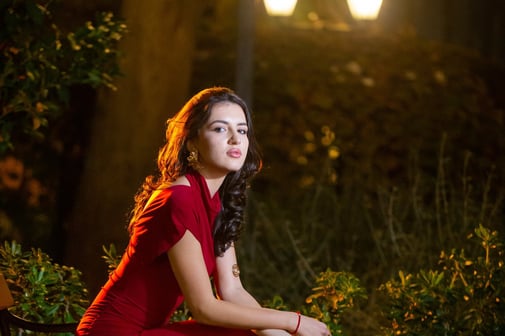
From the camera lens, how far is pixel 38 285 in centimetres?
365

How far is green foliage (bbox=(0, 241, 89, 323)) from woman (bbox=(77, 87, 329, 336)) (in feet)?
2.45

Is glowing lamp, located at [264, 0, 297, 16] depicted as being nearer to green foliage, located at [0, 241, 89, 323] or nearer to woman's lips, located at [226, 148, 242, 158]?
green foliage, located at [0, 241, 89, 323]

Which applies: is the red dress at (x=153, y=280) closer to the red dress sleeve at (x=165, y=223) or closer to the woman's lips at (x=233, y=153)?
the red dress sleeve at (x=165, y=223)

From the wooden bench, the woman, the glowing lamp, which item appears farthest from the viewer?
the glowing lamp

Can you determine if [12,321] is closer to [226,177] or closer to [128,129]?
[226,177]

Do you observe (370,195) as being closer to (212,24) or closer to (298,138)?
(298,138)

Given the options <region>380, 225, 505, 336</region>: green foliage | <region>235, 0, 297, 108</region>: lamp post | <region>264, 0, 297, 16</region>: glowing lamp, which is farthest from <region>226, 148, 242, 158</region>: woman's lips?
<region>264, 0, 297, 16</region>: glowing lamp

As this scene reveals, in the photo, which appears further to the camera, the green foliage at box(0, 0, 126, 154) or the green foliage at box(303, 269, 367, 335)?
the green foliage at box(0, 0, 126, 154)

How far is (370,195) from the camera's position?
25.4 feet

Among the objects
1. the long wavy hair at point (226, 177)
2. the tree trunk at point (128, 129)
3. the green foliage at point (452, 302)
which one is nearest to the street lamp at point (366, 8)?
the tree trunk at point (128, 129)

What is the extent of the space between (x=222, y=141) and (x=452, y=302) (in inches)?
49.8

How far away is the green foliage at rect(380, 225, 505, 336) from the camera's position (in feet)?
12.1

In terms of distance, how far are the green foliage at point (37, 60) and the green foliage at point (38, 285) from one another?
1.02m

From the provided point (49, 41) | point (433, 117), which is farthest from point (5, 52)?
point (433, 117)
